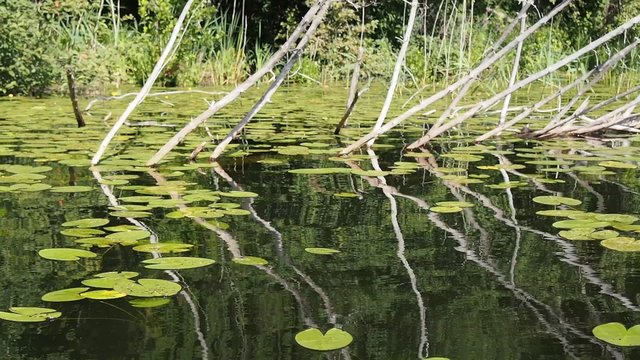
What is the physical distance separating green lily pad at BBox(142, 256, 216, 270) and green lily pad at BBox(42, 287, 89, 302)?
250 millimetres

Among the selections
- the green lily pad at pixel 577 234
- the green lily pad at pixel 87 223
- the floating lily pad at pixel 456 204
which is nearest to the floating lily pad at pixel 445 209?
the floating lily pad at pixel 456 204

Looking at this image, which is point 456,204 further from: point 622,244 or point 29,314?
point 29,314

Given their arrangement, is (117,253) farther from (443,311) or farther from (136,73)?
(136,73)

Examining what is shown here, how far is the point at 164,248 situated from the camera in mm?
2352

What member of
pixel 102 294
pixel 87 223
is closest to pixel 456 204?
pixel 87 223

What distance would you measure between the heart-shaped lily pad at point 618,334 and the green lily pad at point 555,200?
140 centimetres

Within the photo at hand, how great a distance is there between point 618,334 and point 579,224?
3.53ft

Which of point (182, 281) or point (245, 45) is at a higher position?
point (245, 45)

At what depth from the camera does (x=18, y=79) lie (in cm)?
765

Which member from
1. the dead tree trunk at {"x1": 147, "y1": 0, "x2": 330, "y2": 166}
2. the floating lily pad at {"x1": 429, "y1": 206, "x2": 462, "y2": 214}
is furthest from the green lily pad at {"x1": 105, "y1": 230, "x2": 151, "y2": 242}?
the dead tree trunk at {"x1": 147, "y1": 0, "x2": 330, "y2": 166}

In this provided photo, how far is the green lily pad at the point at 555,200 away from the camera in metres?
3.10

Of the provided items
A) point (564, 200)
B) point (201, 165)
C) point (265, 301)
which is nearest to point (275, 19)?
point (201, 165)

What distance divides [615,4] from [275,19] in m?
6.33

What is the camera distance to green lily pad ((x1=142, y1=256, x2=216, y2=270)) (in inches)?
84.7
